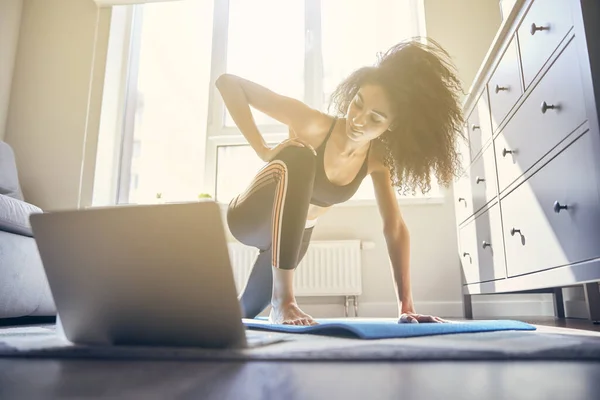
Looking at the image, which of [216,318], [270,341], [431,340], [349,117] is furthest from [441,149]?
[216,318]

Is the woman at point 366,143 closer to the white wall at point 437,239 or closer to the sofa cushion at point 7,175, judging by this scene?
the white wall at point 437,239

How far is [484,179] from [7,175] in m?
2.32

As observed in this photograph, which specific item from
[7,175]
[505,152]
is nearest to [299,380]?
[505,152]

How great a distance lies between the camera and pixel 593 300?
1.86 meters

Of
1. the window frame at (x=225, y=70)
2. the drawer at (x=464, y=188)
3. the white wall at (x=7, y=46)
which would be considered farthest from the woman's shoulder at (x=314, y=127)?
the white wall at (x=7, y=46)

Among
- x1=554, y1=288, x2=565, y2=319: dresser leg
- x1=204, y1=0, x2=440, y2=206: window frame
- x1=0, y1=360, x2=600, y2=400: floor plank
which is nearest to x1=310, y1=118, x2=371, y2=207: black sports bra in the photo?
x1=0, y1=360, x2=600, y2=400: floor plank

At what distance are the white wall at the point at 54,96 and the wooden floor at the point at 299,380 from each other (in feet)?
8.51

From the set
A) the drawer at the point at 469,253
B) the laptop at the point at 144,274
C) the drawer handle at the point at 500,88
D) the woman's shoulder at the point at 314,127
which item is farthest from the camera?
the drawer at the point at 469,253

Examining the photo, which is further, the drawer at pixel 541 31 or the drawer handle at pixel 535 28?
the drawer handle at pixel 535 28

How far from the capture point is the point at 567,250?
1.16 m

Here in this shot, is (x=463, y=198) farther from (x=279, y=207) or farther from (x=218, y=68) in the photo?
(x=218, y=68)

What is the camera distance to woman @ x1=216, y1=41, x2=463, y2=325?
4.37ft

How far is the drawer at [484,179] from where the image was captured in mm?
1785

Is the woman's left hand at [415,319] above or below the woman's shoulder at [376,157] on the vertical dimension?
below
